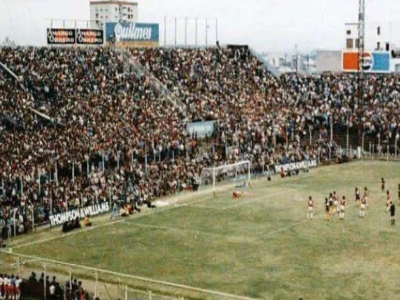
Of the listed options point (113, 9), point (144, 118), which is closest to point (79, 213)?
point (144, 118)

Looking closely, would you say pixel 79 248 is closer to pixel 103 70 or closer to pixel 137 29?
pixel 103 70

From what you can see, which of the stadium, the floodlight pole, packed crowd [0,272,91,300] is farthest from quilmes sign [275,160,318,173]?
packed crowd [0,272,91,300]

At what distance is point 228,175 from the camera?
2253 inches

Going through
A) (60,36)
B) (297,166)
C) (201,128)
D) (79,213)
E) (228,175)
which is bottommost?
(79,213)

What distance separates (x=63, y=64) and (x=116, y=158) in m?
13.8

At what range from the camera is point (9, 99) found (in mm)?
53969

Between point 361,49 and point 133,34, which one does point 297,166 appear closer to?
point 361,49

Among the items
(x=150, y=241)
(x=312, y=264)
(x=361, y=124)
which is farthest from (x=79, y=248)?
(x=361, y=124)

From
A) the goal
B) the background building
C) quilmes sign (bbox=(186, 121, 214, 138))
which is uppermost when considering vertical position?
the background building

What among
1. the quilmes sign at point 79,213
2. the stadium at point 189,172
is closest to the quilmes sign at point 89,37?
the stadium at point 189,172

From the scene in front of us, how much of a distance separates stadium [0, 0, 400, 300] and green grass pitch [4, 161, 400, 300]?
0.13 metres

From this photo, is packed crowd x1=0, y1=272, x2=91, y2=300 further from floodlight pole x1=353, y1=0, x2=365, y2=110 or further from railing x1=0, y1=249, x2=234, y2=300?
floodlight pole x1=353, y1=0, x2=365, y2=110

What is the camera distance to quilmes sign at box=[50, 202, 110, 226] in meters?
42.4

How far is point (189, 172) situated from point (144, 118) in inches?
306
